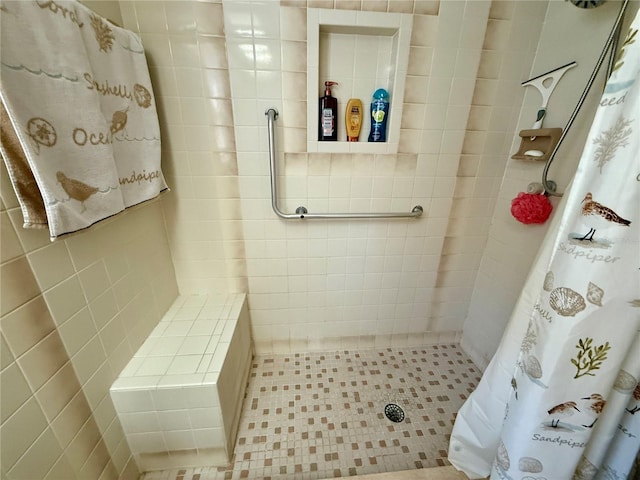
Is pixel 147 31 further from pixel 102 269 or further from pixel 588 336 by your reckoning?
pixel 588 336

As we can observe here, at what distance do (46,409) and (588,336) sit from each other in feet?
4.64

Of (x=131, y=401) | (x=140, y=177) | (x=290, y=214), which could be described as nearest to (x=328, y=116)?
(x=290, y=214)

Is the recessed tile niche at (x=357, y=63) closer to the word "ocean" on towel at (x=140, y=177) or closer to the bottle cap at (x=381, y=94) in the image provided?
the bottle cap at (x=381, y=94)

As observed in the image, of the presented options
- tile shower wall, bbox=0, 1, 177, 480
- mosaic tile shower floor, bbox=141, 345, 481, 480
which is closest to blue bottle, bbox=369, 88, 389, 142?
tile shower wall, bbox=0, 1, 177, 480

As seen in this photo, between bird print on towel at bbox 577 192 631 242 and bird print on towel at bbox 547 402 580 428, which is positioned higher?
bird print on towel at bbox 577 192 631 242

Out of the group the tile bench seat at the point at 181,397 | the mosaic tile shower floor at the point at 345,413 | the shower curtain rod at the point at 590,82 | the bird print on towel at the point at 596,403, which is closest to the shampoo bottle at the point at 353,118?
the shower curtain rod at the point at 590,82

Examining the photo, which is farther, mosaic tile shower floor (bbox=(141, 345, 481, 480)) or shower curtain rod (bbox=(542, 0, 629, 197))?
mosaic tile shower floor (bbox=(141, 345, 481, 480))

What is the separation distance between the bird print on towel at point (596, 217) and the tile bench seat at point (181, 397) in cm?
122

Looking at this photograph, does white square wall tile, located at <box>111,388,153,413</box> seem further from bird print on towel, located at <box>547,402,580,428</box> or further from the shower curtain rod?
the shower curtain rod

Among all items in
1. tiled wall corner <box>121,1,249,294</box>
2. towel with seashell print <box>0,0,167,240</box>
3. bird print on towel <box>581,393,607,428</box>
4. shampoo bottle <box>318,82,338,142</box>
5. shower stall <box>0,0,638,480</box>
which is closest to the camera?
towel with seashell print <box>0,0,167,240</box>

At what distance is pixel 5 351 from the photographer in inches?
22.2

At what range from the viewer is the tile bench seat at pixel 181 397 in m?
0.90

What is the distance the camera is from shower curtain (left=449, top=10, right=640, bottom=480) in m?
0.54

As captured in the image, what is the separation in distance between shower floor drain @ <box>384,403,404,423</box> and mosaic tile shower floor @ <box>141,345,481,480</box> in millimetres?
20
